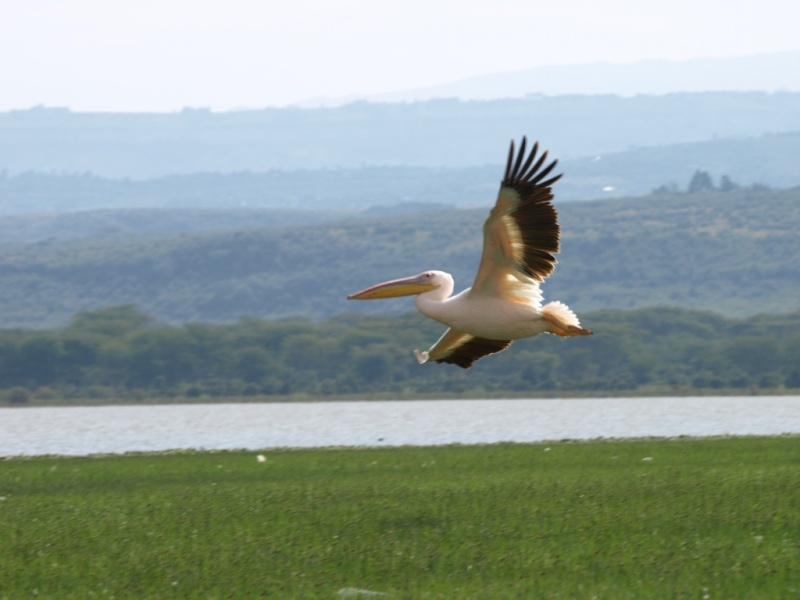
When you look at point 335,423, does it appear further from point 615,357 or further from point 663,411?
point 615,357

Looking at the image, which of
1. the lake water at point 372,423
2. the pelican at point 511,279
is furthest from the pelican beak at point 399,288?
the lake water at point 372,423

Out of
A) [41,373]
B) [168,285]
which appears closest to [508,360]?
[41,373]

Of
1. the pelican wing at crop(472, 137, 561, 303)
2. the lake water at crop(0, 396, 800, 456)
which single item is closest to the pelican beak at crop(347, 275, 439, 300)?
the pelican wing at crop(472, 137, 561, 303)

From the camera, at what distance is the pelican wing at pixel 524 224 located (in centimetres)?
1201

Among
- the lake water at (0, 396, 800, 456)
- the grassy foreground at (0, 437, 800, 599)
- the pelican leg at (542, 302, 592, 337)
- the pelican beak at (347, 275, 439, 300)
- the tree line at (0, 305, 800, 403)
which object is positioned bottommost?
the tree line at (0, 305, 800, 403)

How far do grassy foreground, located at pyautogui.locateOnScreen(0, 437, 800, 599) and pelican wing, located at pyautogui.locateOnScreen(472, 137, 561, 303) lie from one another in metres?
2.13

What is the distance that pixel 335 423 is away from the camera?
61.7 m

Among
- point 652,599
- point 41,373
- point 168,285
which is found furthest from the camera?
point 168,285

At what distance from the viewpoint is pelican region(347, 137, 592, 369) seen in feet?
39.4

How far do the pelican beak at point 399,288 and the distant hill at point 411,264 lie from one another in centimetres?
10781

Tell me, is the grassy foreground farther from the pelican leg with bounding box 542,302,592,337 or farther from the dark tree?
the dark tree

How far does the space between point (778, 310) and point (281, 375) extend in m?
42.2

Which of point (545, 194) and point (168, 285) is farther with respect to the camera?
point (168, 285)

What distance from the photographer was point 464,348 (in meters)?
13.7
